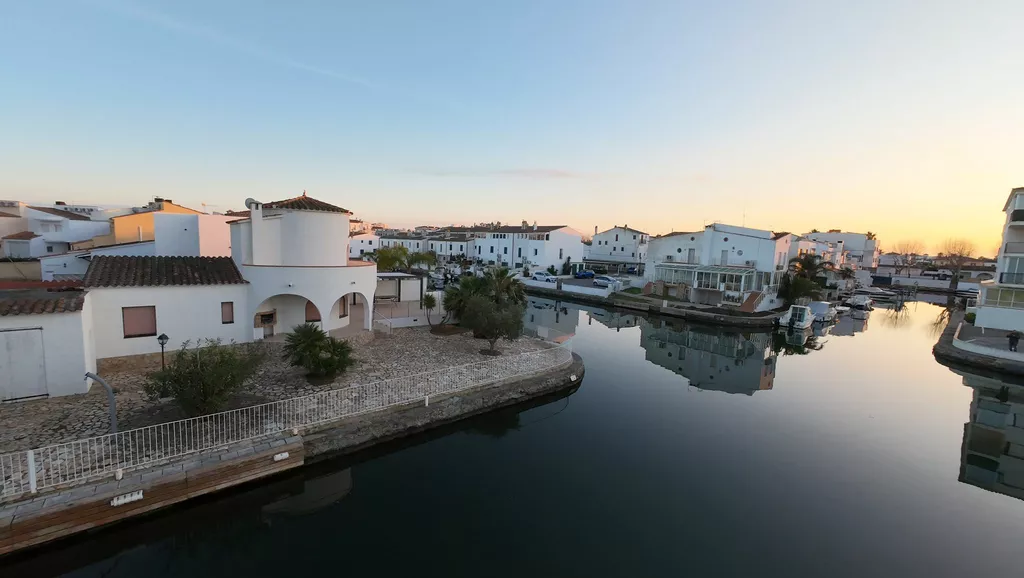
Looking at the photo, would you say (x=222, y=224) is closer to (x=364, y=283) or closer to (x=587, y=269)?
(x=364, y=283)

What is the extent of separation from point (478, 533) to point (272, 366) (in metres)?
10.3

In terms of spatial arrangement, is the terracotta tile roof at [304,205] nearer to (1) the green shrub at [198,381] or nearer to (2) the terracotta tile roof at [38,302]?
(2) the terracotta tile roof at [38,302]

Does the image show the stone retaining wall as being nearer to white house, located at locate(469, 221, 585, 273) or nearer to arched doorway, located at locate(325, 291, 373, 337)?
arched doorway, located at locate(325, 291, 373, 337)

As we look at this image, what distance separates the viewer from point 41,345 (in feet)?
35.7

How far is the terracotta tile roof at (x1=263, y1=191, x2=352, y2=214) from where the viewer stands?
1706cm

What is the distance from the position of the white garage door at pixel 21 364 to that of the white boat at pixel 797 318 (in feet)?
141

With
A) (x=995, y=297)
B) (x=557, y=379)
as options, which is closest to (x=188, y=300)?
(x=557, y=379)

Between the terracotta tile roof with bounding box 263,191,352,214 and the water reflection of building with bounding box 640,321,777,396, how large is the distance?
61.1ft

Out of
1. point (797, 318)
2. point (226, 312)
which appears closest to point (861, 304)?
point (797, 318)

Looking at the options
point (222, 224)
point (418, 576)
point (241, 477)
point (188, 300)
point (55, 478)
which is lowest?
point (418, 576)

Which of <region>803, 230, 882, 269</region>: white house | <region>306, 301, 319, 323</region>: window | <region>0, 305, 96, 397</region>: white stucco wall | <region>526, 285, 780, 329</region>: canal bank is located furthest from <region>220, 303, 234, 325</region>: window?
<region>803, 230, 882, 269</region>: white house

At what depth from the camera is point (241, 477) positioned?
9281mm

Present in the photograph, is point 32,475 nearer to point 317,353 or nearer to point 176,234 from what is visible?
point 317,353

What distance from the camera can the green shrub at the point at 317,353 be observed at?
525 inches
